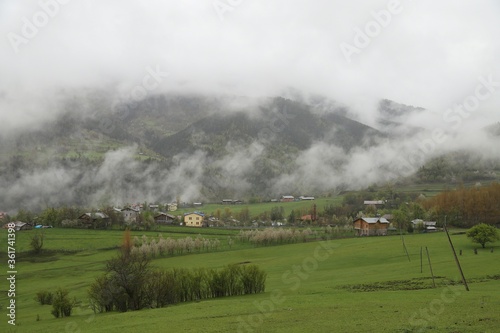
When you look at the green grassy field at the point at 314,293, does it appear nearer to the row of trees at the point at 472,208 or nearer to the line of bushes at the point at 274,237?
the line of bushes at the point at 274,237

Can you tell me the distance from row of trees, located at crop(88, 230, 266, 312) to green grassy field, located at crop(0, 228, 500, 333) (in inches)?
158

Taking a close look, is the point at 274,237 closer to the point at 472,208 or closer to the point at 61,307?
the point at 472,208

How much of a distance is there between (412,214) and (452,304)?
14234 cm

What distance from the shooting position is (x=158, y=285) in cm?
6656

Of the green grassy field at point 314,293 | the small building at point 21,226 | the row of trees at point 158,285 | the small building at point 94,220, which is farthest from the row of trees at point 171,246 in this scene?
the row of trees at point 158,285

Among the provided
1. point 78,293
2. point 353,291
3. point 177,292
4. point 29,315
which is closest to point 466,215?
point 353,291

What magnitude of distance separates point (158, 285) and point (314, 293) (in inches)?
999

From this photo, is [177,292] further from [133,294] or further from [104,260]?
[104,260]

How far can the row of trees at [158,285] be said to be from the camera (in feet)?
212

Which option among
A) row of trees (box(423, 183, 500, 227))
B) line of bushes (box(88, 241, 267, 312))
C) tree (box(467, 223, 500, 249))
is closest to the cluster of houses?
row of trees (box(423, 183, 500, 227))

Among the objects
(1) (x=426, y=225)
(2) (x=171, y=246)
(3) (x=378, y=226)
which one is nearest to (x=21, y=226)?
(2) (x=171, y=246)

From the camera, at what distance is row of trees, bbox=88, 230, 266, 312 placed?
64.6 metres

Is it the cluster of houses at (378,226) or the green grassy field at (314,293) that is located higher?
the cluster of houses at (378,226)

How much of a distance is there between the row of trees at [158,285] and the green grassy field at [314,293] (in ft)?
13.2
